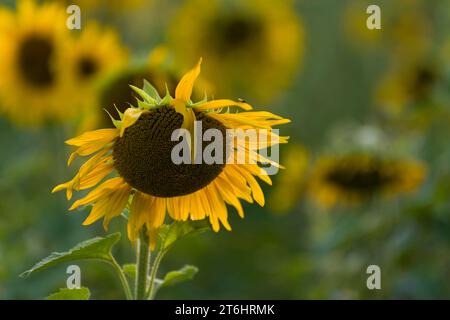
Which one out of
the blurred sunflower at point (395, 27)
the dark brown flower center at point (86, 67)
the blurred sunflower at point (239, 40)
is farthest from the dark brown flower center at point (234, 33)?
the blurred sunflower at point (395, 27)

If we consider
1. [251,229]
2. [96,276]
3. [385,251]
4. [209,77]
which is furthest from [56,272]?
[209,77]

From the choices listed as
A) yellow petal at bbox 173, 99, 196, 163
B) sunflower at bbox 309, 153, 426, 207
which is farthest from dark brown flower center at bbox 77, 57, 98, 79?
yellow petal at bbox 173, 99, 196, 163

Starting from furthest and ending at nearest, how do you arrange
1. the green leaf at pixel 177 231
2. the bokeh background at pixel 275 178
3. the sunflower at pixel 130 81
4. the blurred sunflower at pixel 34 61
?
the blurred sunflower at pixel 34 61 < the bokeh background at pixel 275 178 < the sunflower at pixel 130 81 < the green leaf at pixel 177 231

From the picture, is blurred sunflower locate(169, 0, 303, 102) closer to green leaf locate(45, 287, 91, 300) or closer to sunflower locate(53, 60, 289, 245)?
sunflower locate(53, 60, 289, 245)

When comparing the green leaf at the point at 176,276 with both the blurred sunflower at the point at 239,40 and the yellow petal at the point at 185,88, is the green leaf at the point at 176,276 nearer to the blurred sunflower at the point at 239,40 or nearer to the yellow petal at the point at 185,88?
the yellow petal at the point at 185,88

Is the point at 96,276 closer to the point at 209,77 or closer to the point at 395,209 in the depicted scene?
the point at 395,209
